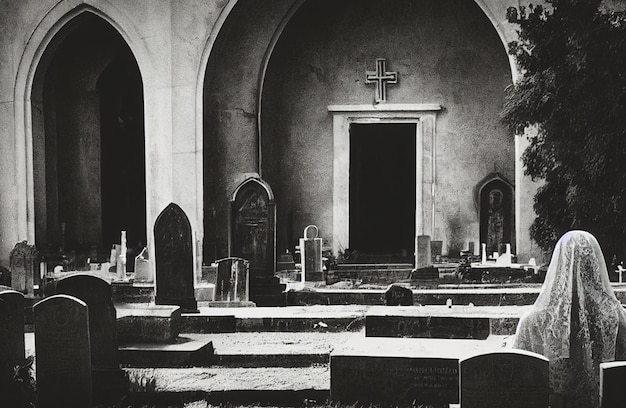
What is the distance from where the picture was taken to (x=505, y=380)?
13.0 ft

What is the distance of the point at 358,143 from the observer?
51.5ft

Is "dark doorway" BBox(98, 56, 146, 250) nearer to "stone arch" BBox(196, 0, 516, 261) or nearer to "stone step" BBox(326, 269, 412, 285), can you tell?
"stone arch" BBox(196, 0, 516, 261)

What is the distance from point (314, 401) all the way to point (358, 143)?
11031 millimetres

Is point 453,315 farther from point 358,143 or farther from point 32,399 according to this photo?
point 358,143

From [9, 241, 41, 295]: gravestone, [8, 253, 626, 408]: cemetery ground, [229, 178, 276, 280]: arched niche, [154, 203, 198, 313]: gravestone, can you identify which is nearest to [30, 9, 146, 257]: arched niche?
[9, 241, 41, 295]: gravestone

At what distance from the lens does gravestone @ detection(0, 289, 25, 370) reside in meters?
5.37

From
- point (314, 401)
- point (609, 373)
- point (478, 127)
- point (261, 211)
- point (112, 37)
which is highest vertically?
point (112, 37)

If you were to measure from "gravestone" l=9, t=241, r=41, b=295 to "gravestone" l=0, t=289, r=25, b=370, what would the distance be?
4.90 meters

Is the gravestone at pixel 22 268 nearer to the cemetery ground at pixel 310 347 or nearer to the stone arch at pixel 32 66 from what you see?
the cemetery ground at pixel 310 347

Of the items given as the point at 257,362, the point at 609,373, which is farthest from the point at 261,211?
the point at 609,373

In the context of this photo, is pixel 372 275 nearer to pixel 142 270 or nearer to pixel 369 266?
pixel 369 266

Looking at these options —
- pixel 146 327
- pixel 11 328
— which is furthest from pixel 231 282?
pixel 11 328

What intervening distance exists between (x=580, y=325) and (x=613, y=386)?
59cm

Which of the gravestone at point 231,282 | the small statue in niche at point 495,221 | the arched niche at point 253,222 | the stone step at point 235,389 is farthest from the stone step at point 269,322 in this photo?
the small statue in niche at point 495,221
